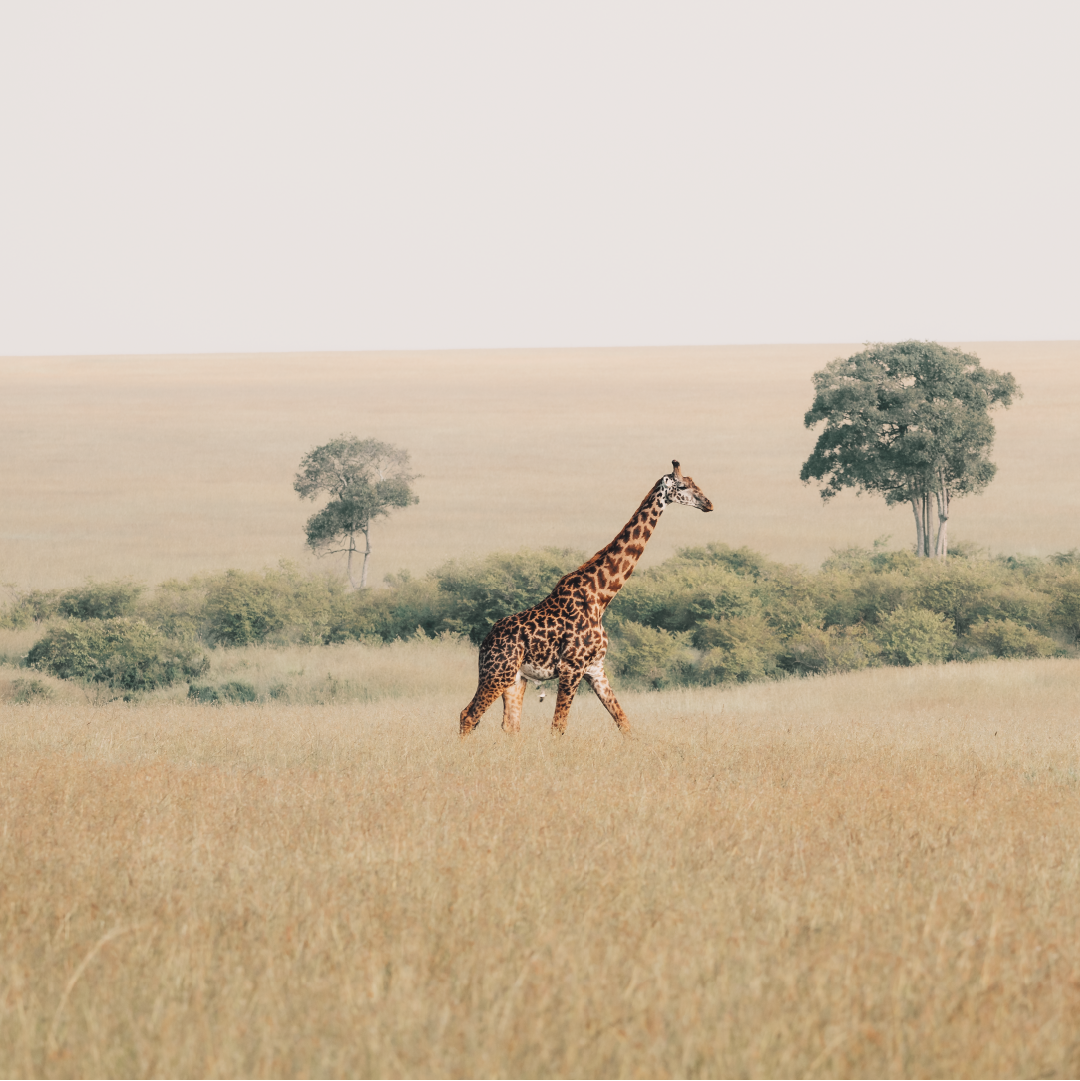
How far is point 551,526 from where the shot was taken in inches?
2589

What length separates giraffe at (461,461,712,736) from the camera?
11.8m

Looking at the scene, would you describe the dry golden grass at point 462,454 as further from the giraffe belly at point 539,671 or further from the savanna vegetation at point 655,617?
the giraffe belly at point 539,671

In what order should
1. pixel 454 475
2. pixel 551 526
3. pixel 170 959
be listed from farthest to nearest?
pixel 454 475 < pixel 551 526 < pixel 170 959

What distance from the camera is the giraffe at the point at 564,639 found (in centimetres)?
1180

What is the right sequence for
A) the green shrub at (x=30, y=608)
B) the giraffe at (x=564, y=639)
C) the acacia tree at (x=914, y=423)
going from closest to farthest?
the giraffe at (x=564, y=639) → the green shrub at (x=30, y=608) → the acacia tree at (x=914, y=423)

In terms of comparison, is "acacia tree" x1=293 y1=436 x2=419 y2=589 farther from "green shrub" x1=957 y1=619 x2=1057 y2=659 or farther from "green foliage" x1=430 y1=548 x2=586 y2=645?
"green shrub" x1=957 y1=619 x2=1057 y2=659

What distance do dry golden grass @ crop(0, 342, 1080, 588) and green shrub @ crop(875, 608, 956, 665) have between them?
21.5m

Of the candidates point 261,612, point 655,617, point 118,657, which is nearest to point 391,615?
point 261,612

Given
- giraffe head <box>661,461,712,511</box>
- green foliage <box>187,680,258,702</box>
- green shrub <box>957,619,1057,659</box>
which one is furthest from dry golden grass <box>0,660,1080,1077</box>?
green shrub <box>957,619,1057,659</box>

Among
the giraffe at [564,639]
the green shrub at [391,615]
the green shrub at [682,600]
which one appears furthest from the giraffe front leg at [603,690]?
the green shrub at [391,615]

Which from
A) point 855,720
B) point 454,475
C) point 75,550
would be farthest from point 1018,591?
point 454,475

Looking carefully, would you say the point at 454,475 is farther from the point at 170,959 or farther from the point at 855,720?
the point at 170,959

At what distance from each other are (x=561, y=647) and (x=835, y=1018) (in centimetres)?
735

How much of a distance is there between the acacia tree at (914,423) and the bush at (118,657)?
28.9m
